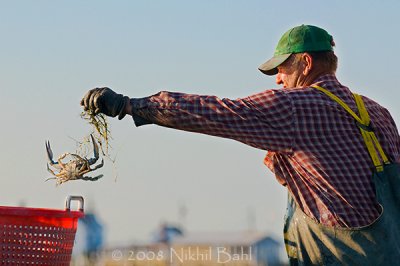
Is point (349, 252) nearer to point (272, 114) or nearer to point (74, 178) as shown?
point (272, 114)

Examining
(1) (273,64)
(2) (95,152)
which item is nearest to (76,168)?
(2) (95,152)

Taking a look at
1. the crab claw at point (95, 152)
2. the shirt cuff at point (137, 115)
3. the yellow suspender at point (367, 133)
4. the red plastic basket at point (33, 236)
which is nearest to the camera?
the shirt cuff at point (137, 115)

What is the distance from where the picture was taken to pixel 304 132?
4375mm

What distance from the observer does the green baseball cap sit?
4.67 metres

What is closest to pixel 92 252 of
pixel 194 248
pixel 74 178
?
pixel 194 248

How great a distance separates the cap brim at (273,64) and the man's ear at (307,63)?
9 centimetres

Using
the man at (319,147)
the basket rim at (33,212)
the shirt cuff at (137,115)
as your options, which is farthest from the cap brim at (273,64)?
the basket rim at (33,212)

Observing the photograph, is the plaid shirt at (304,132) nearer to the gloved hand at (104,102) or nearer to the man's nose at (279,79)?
the gloved hand at (104,102)

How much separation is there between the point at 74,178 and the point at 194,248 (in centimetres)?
1081

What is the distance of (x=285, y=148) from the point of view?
438 cm

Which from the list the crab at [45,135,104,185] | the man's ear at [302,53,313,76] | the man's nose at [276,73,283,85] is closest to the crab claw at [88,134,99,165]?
the crab at [45,135,104,185]

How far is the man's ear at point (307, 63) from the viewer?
4.66 metres

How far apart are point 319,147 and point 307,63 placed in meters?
0.51

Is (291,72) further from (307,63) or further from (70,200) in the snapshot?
(70,200)
